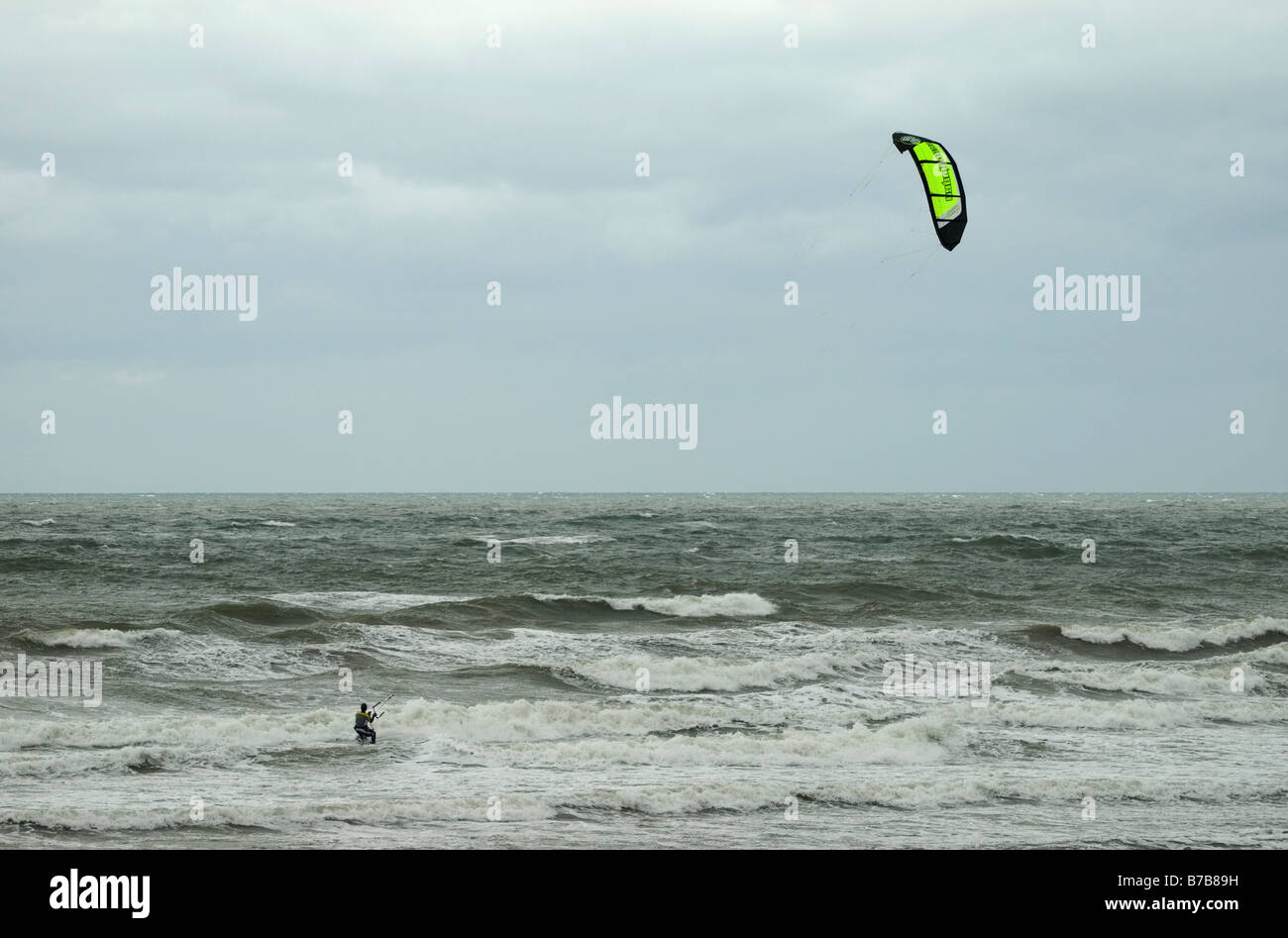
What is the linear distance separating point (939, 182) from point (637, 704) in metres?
10.9

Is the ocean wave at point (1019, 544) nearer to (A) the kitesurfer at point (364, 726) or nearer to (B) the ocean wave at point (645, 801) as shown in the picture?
(B) the ocean wave at point (645, 801)

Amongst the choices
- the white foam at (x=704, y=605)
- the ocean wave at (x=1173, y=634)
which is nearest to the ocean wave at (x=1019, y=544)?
the ocean wave at (x=1173, y=634)

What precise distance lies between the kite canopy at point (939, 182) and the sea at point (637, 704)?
793 cm

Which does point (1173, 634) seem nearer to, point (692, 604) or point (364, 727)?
point (692, 604)

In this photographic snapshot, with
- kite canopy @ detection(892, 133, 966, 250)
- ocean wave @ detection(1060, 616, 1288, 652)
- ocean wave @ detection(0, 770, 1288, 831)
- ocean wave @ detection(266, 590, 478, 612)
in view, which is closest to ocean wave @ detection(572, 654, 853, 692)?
ocean wave @ detection(1060, 616, 1288, 652)

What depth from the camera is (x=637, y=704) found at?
17.1m

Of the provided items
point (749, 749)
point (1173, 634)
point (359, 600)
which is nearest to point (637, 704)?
point (749, 749)

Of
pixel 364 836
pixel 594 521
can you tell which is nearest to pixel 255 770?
pixel 364 836

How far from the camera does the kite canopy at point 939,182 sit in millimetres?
20859

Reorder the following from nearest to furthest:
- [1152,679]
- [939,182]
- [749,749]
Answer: [749,749] → [1152,679] → [939,182]

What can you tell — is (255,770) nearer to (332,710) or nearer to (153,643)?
(332,710)

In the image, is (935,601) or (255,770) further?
(935,601)
